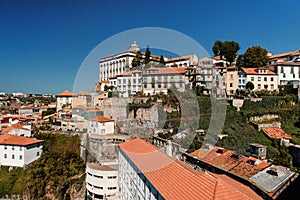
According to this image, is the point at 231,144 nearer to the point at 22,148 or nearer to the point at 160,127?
the point at 160,127

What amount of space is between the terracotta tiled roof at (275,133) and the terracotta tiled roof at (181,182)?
958 centimetres

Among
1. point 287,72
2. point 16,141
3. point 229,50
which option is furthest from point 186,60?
point 229,50

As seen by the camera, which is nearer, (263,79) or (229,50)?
(263,79)

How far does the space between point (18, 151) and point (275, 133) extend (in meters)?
17.1

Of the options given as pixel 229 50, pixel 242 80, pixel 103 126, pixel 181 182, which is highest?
pixel 229 50

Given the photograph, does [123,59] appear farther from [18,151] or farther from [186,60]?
[18,151]

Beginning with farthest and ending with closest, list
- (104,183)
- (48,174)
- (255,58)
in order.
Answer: (255,58), (48,174), (104,183)

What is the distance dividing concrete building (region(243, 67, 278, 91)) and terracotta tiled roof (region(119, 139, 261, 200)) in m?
18.3

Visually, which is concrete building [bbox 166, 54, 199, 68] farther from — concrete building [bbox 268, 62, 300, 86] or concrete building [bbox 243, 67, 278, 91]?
concrete building [bbox 268, 62, 300, 86]

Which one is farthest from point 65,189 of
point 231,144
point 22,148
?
point 231,144

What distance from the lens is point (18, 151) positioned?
16328mm

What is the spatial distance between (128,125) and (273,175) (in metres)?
9.45

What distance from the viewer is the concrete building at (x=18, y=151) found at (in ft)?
53.4

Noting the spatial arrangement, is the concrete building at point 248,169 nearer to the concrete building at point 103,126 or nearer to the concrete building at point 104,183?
the concrete building at point 104,183
